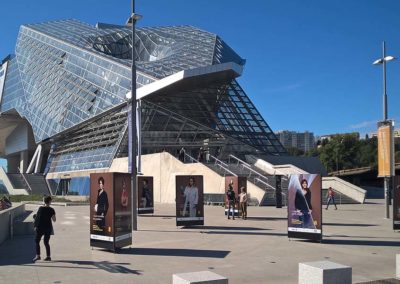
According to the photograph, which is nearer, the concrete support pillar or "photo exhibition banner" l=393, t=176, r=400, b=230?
"photo exhibition banner" l=393, t=176, r=400, b=230

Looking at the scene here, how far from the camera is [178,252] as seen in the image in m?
13.5

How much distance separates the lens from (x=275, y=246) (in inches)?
570

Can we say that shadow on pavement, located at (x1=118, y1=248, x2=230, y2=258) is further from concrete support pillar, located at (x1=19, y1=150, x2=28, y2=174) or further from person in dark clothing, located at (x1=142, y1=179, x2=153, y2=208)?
concrete support pillar, located at (x1=19, y1=150, x2=28, y2=174)

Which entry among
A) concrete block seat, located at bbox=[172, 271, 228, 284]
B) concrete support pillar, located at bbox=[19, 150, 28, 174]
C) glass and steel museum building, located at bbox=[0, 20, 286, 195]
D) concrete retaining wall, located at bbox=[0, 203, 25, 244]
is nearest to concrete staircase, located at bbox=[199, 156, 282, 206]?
glass and steel museum building, located at bbox=[0, 20, 286, 195]

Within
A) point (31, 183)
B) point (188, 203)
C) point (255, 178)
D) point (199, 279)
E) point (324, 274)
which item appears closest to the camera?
point (199, 279)

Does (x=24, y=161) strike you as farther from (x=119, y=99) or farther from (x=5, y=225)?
(x=5, y=225)

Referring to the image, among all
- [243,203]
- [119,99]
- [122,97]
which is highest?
[122,97]

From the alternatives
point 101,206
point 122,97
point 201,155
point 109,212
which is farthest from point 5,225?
point 122,97

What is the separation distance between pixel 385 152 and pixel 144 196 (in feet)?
41.4

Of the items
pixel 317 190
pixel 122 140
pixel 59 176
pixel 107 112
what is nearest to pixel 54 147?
pixel 59 176

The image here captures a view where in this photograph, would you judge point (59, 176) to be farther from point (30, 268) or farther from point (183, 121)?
point (30, 268)

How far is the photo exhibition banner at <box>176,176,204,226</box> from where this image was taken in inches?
769

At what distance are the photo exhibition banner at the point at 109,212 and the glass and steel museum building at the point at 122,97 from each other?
31870 millimetres

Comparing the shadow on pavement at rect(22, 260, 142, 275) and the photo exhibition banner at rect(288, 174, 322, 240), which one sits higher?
the photo exhibition banner at rect(288, 174, 322, 240)
